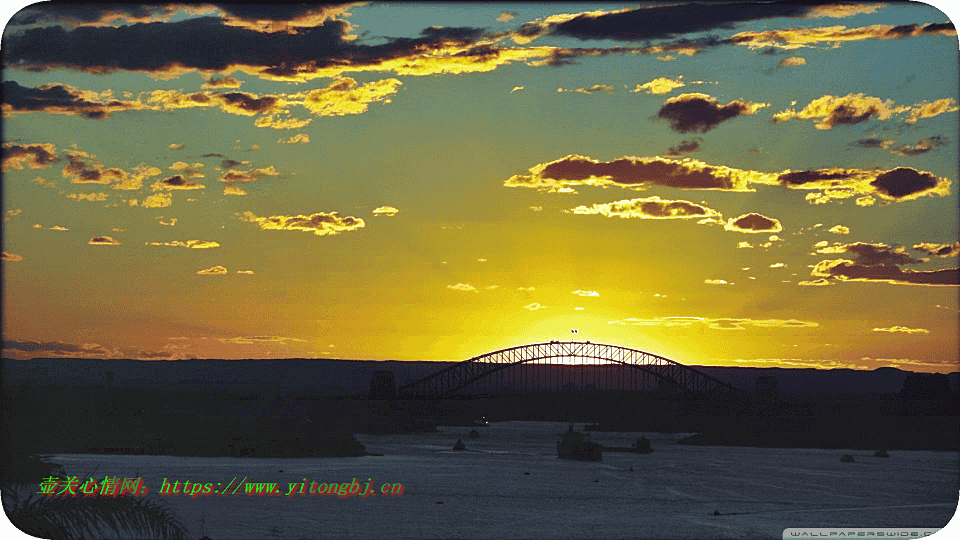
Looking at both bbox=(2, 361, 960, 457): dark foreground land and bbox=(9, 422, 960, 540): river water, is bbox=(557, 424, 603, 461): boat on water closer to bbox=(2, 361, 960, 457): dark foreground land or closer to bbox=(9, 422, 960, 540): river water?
bbox=(9, 422, 960, 540): river water

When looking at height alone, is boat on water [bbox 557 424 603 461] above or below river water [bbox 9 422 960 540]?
above

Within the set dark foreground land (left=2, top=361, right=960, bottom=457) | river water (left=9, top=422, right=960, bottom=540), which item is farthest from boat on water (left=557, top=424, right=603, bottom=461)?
dark foreground land (left=2, top=361, right=960, bottom=457)

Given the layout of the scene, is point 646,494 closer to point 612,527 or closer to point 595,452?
point 612,527

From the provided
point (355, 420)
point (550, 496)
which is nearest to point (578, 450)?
point (550, 496)

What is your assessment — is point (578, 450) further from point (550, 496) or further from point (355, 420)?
point (355, 420)

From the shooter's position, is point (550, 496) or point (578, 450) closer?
point (550, 496)

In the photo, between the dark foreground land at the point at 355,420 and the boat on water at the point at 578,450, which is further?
the boat on water at the point at 578,450

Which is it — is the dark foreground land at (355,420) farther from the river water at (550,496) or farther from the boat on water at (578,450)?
the boat on water at (578,450)

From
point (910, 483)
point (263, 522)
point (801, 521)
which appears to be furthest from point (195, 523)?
point (910, 483)


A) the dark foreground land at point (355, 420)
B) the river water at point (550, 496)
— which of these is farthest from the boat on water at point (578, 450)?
the dark foreground land at point (355, 420)
